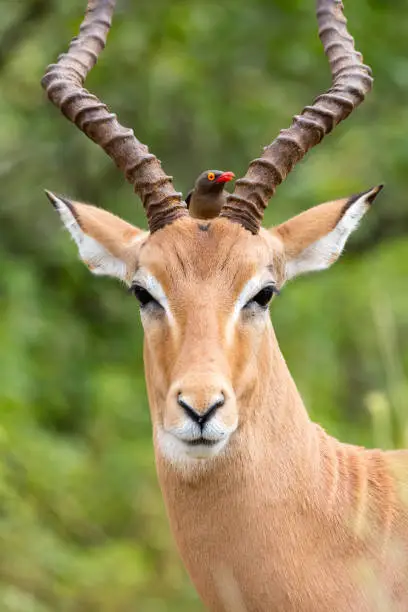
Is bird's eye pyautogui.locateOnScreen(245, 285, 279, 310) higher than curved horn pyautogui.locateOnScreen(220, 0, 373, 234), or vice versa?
curved horn pyautogui.locateOnScreen(220, 0, 373, 234)

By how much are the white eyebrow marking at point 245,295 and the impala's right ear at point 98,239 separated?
0.80 meters

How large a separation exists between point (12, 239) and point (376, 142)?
4.01 m

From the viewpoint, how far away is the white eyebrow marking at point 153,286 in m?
6.04

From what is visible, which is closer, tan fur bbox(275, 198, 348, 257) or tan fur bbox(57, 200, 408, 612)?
tan fur bbox(57, 200, 408, 612)

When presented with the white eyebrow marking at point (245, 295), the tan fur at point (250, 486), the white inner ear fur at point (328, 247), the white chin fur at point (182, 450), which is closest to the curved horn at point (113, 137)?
the tan fur at point (250, 486)

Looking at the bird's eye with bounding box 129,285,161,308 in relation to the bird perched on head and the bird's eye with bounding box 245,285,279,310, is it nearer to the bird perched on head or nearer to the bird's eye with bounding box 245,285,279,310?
the bird's eye with bounding box 245,285,279,310

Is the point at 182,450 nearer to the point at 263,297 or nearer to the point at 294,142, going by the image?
the point at 263,297

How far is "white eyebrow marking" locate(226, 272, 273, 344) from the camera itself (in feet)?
19.4

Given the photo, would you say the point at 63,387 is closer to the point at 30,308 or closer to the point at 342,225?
the point at 30,308

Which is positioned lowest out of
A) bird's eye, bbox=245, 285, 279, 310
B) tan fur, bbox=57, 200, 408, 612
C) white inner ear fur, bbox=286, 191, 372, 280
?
tan fur, bbox=57, 200, 408, 612

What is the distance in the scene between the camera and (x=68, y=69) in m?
7.06

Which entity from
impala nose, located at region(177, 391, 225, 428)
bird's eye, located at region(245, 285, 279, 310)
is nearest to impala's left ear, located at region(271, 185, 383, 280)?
bird's eye, located at region(245, 285, 279, 310)

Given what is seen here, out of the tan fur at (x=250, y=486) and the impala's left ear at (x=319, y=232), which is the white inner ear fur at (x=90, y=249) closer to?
the tan fur at (x=250, y=486)

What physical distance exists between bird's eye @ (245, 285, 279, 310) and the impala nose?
798 millimetres
